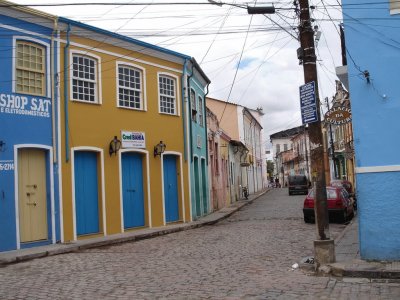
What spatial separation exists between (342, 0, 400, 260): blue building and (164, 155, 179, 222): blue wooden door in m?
10.1

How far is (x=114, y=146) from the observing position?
16125mm

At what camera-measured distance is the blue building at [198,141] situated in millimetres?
20438

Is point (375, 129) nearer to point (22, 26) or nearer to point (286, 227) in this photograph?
point (286, 227)

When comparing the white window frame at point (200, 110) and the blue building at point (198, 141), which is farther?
the white window frame at point (200, 110)

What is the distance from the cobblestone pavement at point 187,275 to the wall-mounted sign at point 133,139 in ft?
12.6

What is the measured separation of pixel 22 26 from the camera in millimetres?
13398

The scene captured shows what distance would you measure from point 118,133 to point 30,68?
385 centimetres

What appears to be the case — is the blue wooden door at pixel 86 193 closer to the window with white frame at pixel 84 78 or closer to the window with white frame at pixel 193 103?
the window with white frame at pixel 84 78

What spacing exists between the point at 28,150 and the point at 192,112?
8.79 m

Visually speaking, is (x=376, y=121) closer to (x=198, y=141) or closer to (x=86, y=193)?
(x=86, y=193)

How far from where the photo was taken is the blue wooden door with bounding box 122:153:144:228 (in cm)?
1684

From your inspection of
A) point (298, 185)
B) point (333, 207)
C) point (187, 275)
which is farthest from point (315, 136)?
point (298, 185)

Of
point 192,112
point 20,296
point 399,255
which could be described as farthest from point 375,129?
point 192,112

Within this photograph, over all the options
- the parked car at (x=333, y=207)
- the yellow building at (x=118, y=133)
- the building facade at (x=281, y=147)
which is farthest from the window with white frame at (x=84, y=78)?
the building facade at (x=281, y=147)
